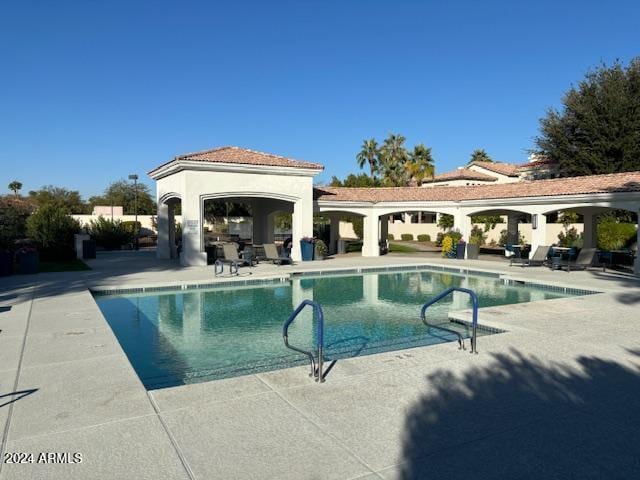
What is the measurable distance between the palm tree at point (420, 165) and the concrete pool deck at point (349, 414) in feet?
139

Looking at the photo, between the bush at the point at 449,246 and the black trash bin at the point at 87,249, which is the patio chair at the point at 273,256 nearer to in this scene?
the bush at the point at 449,246

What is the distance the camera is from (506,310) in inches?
409

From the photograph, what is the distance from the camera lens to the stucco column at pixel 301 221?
2364 cm

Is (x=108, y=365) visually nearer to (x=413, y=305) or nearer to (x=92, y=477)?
(x=92, y=477)

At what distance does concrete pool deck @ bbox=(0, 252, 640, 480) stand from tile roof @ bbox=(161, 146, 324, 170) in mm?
13641

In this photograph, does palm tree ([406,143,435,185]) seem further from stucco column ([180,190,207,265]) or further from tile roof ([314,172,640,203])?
stucco column ([180,190,207,265])

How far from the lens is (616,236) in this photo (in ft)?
95.6

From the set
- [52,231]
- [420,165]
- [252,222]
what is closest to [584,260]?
[252,222]

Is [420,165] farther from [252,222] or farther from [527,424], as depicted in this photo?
[527,424]

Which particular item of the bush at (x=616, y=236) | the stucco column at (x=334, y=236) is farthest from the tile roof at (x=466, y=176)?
the stucco column at (x=334, y=236)

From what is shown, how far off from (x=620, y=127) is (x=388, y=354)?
35120 millimetres

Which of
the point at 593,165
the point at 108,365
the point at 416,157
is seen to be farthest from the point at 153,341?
the point at 416,157

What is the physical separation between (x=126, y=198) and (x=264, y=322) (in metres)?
73.1

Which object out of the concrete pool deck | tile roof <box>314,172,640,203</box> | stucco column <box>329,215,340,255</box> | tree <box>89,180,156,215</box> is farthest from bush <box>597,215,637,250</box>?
tree <box>89,180,156,215</box>
